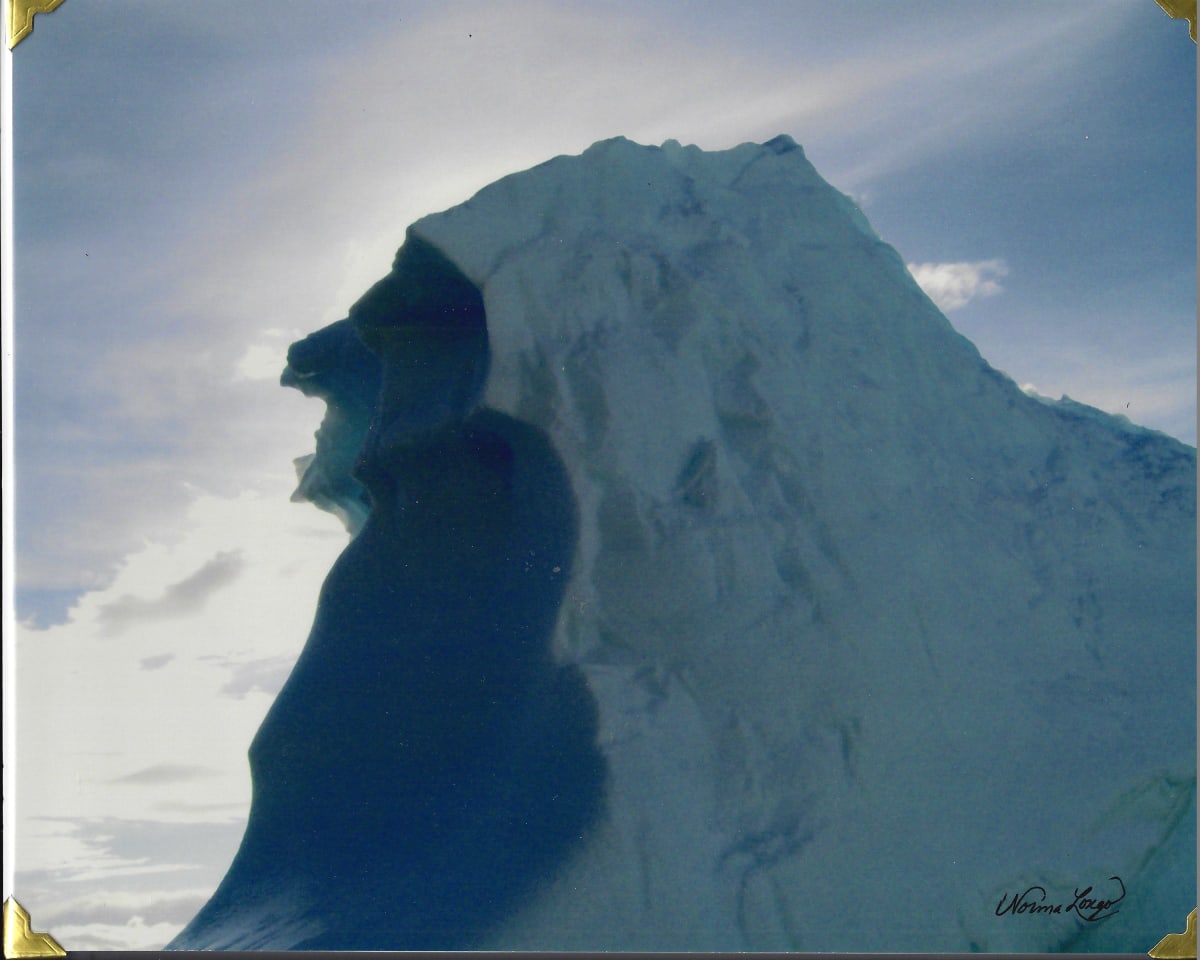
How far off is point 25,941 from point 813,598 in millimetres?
3109

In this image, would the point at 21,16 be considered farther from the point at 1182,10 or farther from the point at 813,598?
the point at 1182,10

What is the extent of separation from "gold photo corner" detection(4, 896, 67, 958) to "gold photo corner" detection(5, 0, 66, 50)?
311 cm

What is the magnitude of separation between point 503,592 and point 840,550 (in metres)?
1.46

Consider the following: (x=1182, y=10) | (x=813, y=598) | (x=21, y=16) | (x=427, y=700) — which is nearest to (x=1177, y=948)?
(x=813, y=598)

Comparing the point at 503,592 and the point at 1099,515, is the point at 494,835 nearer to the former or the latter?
the point at 503,592

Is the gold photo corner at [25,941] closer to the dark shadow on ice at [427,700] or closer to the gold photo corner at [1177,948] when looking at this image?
the dark shadow on ice at [427,700]

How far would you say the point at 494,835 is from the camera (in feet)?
16.0

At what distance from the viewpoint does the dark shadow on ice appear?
4793 millimetres

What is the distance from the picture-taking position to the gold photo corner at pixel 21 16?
4.71 meters
